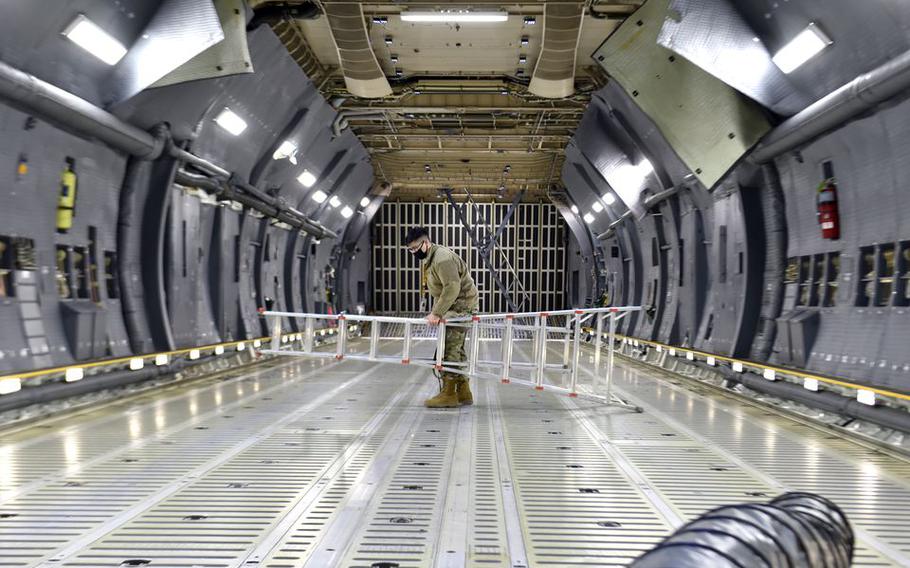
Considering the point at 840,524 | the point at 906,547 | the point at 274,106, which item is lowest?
the point at 906,547

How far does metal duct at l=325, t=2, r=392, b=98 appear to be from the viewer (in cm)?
1073

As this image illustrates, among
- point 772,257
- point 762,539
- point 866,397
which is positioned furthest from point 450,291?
point 762,539

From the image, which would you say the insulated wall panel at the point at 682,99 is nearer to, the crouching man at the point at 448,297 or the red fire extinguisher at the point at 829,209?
the red fire extinguisher at the point at 829,209

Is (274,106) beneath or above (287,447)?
above

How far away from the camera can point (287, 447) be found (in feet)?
21.6

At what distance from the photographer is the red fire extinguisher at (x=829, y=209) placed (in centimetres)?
910

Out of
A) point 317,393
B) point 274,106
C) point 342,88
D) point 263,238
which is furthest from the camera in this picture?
point 263,238

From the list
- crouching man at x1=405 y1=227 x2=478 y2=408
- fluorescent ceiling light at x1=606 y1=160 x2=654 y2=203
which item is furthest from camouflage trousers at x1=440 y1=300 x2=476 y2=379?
fluorescent ceiling light at x1=606 y1=160 x2=654 y2=203

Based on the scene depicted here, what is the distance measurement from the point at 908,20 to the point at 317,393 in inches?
324

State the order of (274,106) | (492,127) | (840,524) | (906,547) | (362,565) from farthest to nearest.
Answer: (492,127), (274,106), (906,547), (362,565), (840,524)

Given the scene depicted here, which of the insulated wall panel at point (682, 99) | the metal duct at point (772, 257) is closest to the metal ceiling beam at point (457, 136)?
the insulated wall panel at point (682, 99)

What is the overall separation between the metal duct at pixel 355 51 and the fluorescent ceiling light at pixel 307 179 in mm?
4115

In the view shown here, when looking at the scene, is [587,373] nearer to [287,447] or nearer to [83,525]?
[287,447]

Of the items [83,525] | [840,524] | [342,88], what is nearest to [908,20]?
[840,524]
